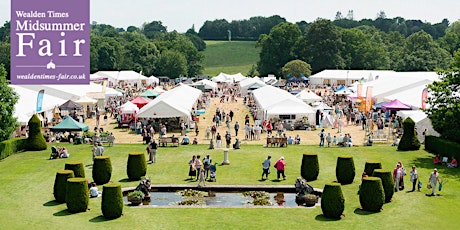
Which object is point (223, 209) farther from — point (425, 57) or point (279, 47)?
point (279, 47)

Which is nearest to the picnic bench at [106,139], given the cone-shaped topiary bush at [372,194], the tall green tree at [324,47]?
the cone-shaped topiary bush at [372,194]

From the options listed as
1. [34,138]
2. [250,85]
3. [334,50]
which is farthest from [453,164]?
[334,50]

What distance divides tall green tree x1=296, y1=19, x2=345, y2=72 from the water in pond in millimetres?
81931

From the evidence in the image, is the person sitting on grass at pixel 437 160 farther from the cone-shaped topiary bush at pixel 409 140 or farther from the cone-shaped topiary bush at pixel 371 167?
the cone-shaped topiary bush at pixel 371 167

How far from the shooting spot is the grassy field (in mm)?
135500

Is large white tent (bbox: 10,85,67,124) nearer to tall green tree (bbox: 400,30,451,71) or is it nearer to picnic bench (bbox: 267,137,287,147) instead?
picnic bench (bbox: 267,137,287,147)

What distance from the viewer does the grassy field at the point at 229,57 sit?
13550 cm

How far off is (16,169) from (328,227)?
14.2 m

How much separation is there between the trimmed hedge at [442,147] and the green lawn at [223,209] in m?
0.63

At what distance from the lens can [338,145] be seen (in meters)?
31.0

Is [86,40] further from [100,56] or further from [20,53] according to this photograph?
[100,56]

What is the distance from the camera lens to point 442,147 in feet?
88.6

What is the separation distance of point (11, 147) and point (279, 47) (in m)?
81.3

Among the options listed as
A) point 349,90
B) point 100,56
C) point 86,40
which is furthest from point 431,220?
point 100,56
